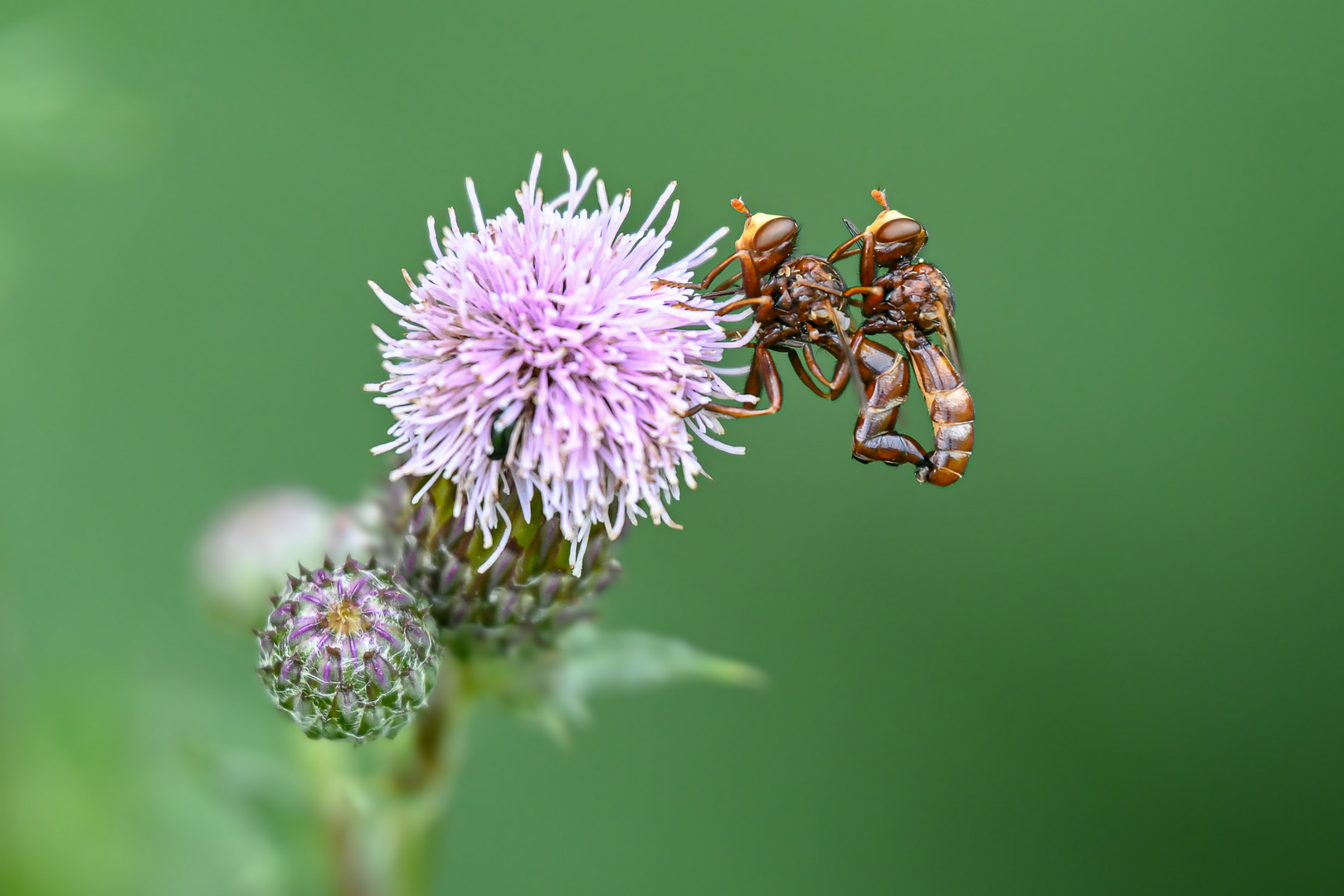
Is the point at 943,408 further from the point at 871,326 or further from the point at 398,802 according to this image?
the point at 398,802

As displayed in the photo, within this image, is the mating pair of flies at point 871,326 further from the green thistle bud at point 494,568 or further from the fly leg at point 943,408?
the green thistle bud at point 494,568

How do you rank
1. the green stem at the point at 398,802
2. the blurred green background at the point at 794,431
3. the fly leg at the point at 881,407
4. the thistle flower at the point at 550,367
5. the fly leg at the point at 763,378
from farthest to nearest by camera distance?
the blurred green background at the point at 794,431 → the green stem at the point at 398,802 → the fly leg at the point at 881,407 → the fly leg at the point at 763,378 → the thistle flower at the point at 550,367

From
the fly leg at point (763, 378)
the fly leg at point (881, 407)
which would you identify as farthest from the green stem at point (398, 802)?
the fly leg at point (881, 407)

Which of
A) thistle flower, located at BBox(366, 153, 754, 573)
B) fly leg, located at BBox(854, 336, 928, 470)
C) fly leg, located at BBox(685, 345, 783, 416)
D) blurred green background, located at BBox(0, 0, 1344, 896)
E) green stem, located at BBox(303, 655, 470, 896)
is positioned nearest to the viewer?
thistle flower, located at BBox(366, 153, 754, 573)

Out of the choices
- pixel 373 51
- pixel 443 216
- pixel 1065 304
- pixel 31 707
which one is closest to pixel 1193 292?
pixel 1065 304

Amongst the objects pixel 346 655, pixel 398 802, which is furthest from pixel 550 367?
pixel 398 802

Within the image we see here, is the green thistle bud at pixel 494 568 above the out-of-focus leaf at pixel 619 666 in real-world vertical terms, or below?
above

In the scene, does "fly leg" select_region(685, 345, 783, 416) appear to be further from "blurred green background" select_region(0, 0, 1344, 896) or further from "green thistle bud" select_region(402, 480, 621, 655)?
"blurred green background" select_region(0, 0, 1344, 896)

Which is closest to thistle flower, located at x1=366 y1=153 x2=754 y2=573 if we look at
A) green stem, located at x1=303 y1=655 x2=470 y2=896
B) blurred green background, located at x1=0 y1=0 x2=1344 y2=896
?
green stem, located at x1=303 y1=655 x2=470 y2=896
